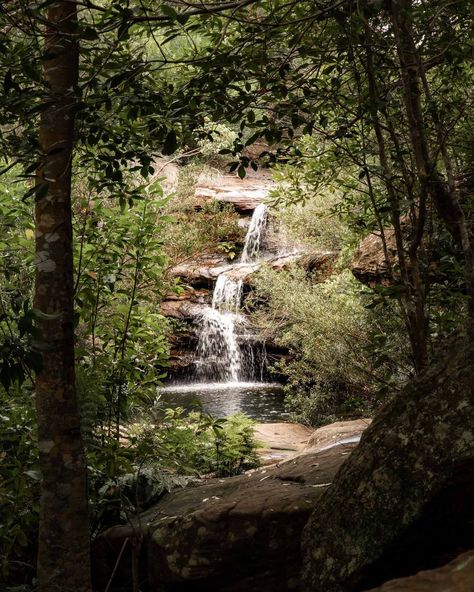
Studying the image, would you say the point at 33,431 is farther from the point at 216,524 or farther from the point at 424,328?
the point at 424,328

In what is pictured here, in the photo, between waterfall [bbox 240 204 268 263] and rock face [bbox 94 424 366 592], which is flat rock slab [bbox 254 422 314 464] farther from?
waterfall [bbox 240 204 268 263]

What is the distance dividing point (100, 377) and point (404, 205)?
8.54 ft

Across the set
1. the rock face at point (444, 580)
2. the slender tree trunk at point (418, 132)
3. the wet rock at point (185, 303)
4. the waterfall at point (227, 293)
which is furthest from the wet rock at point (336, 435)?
the wet rock at point (185, 303)

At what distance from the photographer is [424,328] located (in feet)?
12.1

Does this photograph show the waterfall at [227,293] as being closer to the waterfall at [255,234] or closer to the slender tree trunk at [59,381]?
the waterfall at [255,234]

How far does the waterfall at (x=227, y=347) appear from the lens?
18.2 meters

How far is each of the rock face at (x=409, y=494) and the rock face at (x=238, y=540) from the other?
0.86m

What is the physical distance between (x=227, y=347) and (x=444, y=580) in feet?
53.7

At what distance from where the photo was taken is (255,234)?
867 inches

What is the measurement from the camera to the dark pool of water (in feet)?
44.9

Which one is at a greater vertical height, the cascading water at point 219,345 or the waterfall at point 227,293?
the waterfall at point 227,293

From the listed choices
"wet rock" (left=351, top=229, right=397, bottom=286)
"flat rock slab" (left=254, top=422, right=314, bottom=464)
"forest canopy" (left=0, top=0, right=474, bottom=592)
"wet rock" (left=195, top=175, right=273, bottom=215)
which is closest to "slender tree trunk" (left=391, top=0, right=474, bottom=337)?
"forest canopy" (left=0, top=0, right=474, bottom=592)

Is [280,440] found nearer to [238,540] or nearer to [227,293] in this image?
[238,540]

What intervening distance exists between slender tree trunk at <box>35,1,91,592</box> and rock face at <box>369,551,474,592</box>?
1.86m
